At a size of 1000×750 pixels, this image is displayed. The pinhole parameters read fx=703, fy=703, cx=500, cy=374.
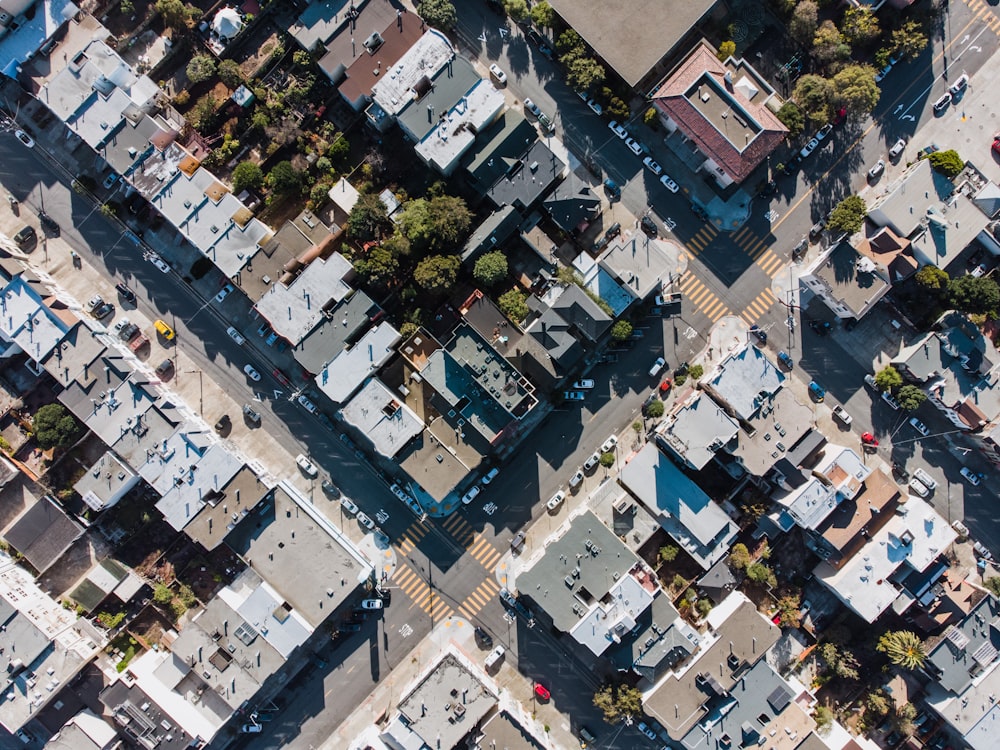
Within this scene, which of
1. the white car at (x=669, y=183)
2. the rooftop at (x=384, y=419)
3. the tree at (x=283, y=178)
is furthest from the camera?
the white car at (x=669, y=183)

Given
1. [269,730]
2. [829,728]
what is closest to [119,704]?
[269,730]

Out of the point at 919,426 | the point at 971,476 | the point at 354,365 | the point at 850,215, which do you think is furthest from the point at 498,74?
the point at 971,476

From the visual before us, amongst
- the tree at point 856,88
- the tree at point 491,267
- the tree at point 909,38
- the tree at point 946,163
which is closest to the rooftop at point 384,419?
the tree at point 491,267

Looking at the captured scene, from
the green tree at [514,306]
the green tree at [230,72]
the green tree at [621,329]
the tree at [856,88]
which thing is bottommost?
the green tree at [230,72]

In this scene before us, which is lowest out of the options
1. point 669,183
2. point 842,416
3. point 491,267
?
point 491,267

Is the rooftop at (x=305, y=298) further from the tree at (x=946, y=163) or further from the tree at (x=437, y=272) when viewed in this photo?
the tree at (x=946, y=163)

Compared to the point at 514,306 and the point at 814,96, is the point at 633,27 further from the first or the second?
the point at 514,306

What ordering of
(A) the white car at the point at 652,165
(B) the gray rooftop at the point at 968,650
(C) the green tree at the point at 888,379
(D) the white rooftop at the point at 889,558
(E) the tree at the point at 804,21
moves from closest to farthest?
(E) the tree at the point at 804,21, (D) the white rooftop at the point at 889,558, (B) the gray rooftop at the point at 968,650, (C) the green tree at the point at 888,379, (A) the white car at the point at 652,165
